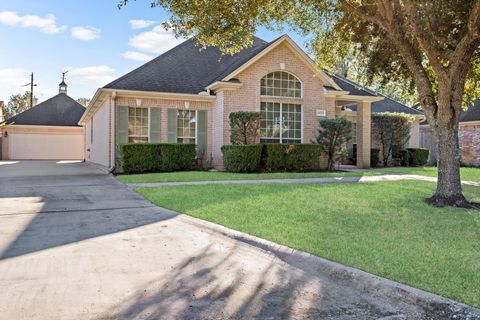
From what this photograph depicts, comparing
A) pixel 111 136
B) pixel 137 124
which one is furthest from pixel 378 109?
pixel 111 136

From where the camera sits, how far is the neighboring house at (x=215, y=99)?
54.6 feet

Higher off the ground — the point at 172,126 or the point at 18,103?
the point at 18,103

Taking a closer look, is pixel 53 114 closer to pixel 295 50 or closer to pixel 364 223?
pixel 295 50

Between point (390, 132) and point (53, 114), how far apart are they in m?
28.0

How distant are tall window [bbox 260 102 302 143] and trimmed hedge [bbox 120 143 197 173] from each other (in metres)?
3.47

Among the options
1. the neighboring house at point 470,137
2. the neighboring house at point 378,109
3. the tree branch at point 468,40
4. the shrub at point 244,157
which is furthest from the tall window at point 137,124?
the neighboring house at point 470,137

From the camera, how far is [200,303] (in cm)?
358

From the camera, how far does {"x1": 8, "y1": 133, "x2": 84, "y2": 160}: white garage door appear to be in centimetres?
3284

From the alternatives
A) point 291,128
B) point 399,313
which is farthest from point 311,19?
point 399,313

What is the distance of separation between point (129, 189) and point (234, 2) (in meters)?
5.73

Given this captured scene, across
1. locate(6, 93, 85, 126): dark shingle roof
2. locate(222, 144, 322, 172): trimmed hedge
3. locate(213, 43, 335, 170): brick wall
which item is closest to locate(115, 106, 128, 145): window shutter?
locate(213, 43, 335, 170): brick wall

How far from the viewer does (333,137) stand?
1727cm

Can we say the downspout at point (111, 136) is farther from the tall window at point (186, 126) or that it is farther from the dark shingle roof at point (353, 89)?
the dark shingle roof at point (353, 89)

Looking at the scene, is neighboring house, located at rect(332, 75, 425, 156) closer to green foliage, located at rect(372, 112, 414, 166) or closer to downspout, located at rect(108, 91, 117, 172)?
green foliage, located at rect(372, 112, 414, 166)
